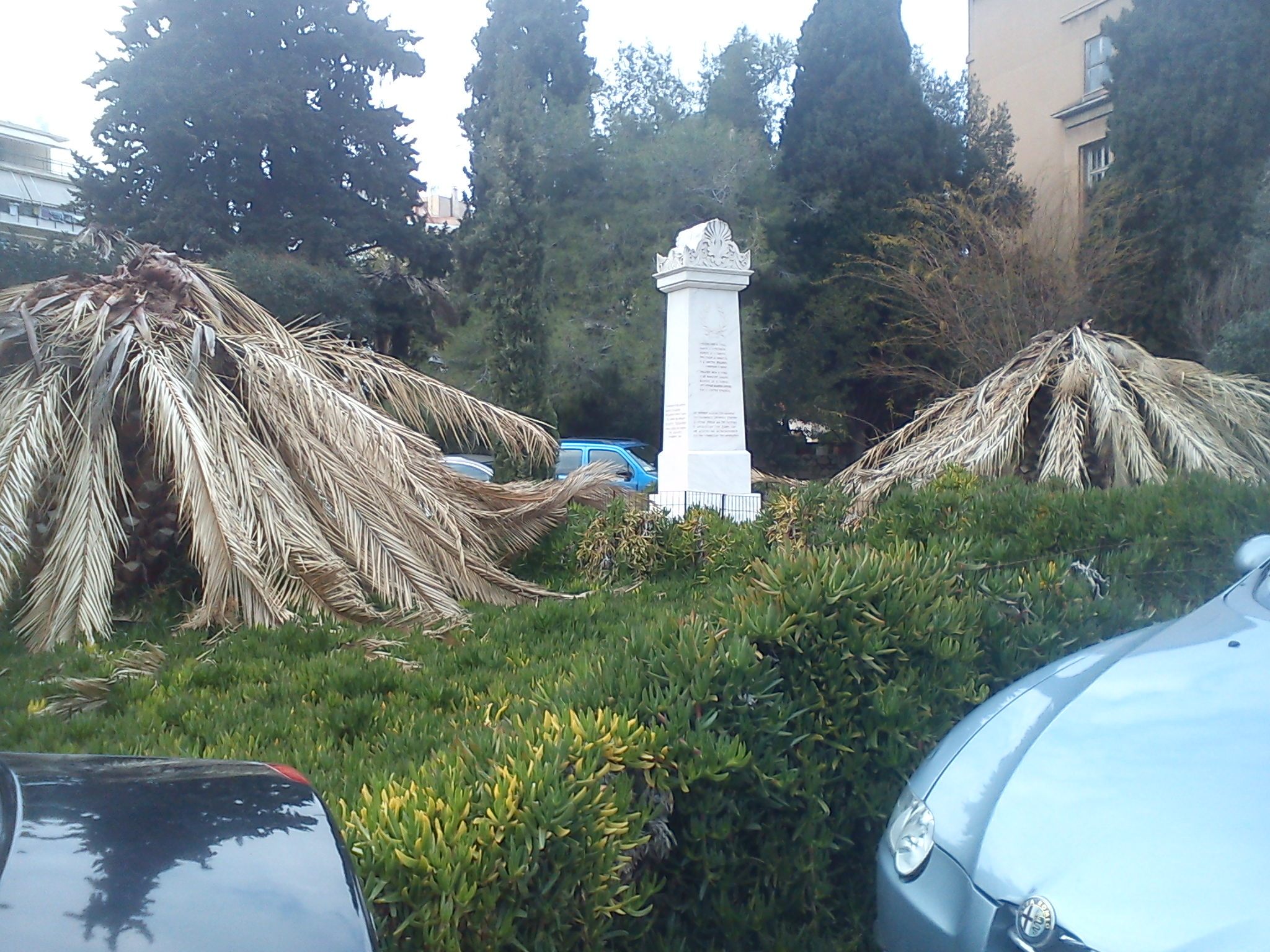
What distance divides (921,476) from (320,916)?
7.24 metres

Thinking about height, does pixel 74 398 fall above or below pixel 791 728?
above

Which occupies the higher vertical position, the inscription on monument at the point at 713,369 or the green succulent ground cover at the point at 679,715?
the inscription on monument at the point at 713,369

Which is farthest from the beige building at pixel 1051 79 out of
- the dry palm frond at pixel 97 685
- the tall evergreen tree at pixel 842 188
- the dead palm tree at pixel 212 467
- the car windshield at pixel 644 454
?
the dry palm frond at pixel 97 685

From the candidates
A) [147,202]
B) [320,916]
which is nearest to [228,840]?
[320,916]

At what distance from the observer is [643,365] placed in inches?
875

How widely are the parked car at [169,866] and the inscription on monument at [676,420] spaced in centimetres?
948

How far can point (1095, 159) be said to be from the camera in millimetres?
24484

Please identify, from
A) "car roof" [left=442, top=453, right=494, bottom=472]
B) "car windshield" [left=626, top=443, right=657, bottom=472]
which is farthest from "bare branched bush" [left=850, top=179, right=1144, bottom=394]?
"car roof" [left=442, top=453, right=494, bottom=472]

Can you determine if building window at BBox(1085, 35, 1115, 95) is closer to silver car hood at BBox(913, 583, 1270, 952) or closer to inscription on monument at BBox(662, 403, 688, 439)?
inscription on monument at BBox(662, 403, 688, 439)

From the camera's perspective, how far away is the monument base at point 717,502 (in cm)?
1007

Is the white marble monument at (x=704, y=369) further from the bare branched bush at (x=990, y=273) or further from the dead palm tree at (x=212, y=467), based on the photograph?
the bare branched bush at (x=990, y=273)

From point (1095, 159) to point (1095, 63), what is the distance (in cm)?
223

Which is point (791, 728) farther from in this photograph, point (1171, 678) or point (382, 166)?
point (382, 166)

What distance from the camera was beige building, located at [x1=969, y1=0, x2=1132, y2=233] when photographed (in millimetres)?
23938
